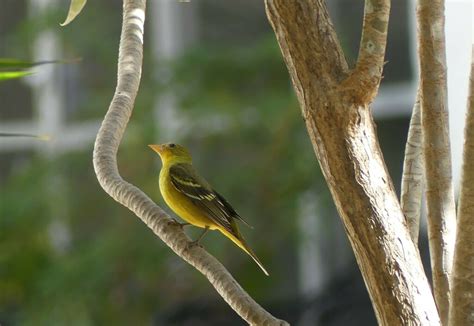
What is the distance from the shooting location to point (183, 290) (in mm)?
7469

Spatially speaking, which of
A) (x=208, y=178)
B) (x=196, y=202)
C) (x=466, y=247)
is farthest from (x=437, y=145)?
(x=208, y=178)

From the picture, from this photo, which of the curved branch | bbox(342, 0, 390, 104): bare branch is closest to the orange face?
the curved branch

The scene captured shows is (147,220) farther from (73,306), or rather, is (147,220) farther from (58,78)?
(58,78)

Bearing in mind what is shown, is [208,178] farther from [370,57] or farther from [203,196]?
[370,57]

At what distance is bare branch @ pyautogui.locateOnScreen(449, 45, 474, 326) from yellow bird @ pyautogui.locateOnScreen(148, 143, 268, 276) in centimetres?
119

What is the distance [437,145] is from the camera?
2445 mm

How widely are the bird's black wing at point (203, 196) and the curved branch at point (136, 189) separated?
865mm

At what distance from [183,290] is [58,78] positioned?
2.57m

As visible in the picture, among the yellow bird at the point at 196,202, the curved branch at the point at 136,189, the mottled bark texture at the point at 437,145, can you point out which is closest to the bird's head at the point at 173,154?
the yellow bird at the point at 196,202

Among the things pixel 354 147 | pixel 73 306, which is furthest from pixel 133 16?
pixel 73 306

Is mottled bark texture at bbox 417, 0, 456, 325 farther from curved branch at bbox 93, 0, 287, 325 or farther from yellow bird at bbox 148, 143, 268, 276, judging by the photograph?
yellow bird at bbox 148, 143, 268, 276

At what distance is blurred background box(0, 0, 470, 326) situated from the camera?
7.01 m

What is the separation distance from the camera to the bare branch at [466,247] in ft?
7.30

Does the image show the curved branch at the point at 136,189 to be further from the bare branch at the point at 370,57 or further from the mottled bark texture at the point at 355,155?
the bare branch at the point at 370,57
